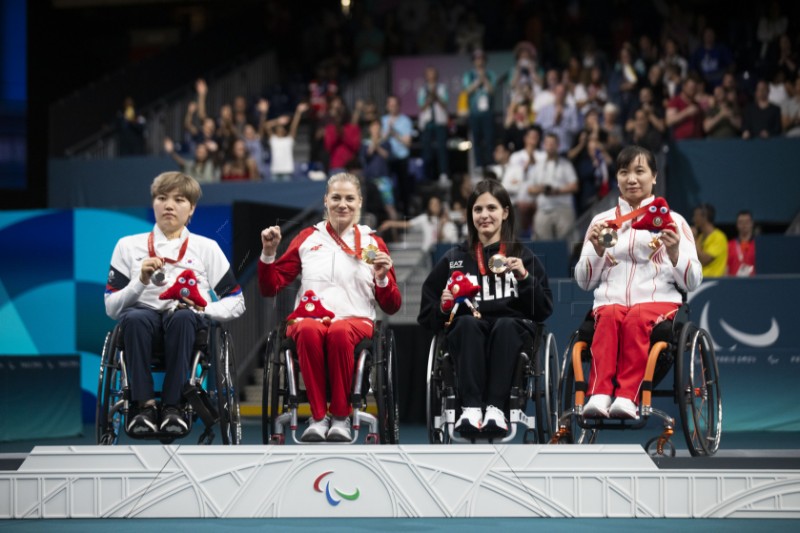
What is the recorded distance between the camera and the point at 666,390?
5.73 meters

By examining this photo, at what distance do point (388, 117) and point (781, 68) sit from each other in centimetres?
431

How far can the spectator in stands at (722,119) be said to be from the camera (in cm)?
1266

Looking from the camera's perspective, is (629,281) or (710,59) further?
(710,59)

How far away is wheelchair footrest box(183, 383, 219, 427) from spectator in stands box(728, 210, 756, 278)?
5.83 metres

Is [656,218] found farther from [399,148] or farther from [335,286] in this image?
[399,148]

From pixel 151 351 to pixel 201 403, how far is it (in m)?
0.33

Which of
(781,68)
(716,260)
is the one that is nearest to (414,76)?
(781,68)

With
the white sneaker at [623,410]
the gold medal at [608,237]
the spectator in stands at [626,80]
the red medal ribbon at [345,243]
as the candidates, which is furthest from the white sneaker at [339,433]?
the spectator in stands at [626,80]

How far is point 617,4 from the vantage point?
16109 millimetres

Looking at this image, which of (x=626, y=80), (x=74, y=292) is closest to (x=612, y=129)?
(x=626, y=80)

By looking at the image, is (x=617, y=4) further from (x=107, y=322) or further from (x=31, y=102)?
(x=107, y=322)

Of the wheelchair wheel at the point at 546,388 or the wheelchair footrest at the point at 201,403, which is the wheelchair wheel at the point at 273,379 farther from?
the wheelchair wheel at the point at 546,388

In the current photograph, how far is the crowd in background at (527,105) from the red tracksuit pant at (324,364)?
533 cm

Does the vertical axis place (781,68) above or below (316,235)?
above
